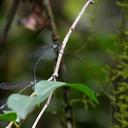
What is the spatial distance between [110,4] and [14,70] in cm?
62

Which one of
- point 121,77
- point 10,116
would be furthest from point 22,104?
point 121,77

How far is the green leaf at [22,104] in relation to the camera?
64cm

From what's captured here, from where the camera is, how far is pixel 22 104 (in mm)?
662

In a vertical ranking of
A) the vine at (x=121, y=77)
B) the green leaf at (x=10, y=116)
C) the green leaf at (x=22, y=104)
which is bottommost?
the vine at (x=121, y=77)

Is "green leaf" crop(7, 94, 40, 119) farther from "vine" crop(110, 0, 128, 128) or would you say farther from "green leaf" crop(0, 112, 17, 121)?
"vine" crop(110, 0, 128, 128)

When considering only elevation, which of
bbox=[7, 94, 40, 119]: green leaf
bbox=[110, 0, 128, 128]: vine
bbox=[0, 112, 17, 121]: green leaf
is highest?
bbox=[7, 94, 40, 119]: green leaf

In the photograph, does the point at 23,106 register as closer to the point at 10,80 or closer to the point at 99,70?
the point at 99,70

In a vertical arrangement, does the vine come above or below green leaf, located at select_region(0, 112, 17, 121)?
below

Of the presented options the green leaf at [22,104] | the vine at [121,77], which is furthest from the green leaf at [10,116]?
the vine at [121,77]

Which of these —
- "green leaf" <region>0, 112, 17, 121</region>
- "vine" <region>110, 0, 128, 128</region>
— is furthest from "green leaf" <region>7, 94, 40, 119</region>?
"vine" <region>110, 0, 128, 128</region>

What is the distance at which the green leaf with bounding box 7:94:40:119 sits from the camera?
25.2 inches

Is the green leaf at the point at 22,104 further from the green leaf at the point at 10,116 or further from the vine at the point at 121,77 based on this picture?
the vine at the point at 121,77

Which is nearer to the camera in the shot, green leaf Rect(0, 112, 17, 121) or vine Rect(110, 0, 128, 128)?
green leaf Rect(0, 112, 17, 121)

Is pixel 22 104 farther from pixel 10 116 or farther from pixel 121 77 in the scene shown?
pixel 121 77
